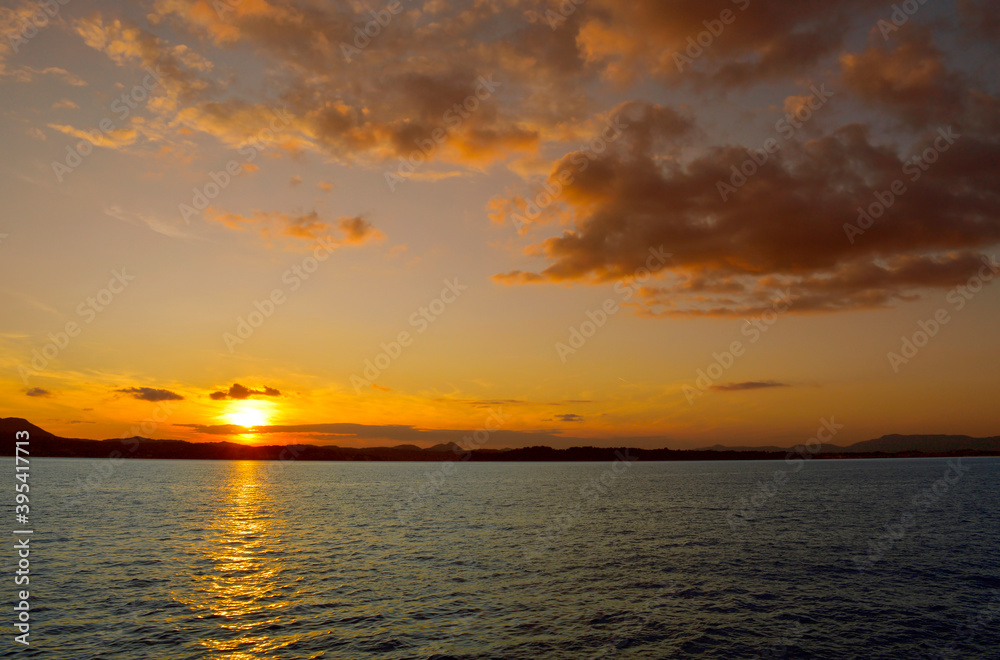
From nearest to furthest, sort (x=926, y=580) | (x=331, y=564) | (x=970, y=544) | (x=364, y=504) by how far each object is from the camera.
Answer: (x=926, y=580)
(x=331, y=564)
(x=970, y=544)
(x=364, y=504)

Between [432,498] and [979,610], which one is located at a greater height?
[979,610]

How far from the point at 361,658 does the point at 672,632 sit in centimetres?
1974

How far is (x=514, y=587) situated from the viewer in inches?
1828

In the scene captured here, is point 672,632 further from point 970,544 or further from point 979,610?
point 970,544

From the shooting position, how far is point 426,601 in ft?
138

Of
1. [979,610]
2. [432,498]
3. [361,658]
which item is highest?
[361,658]

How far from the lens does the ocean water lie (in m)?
33.4

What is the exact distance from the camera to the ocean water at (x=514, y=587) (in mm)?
33375

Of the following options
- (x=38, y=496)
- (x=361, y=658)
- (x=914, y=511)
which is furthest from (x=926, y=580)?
(x=38, y=496)

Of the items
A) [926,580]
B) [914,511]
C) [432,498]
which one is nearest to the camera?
[926,580]

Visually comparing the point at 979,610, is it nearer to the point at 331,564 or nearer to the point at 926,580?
the point at 926,580

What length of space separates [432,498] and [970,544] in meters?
105

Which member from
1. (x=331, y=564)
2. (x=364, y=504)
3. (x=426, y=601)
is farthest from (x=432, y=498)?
(x=426, y=601)

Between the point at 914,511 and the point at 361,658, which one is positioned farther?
the point at 914,511
